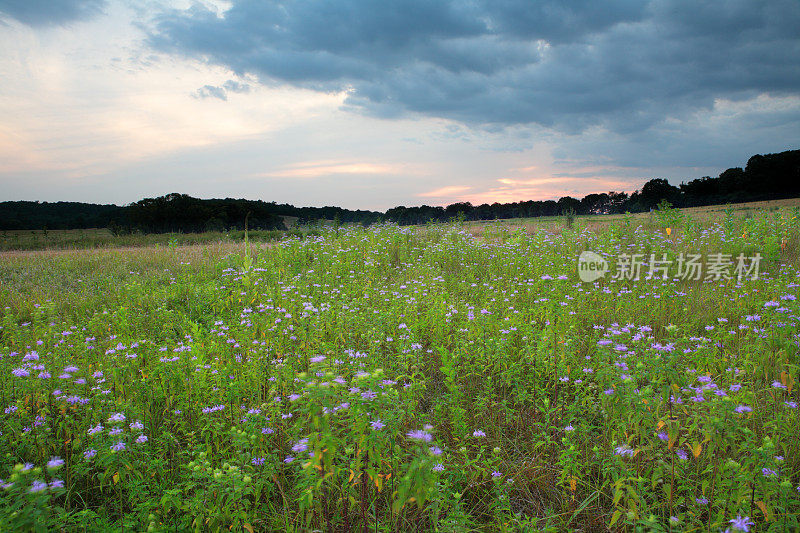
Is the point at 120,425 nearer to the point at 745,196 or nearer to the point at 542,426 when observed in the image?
the point at 542,426

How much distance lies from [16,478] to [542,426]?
3.27m

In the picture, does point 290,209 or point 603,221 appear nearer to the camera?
point 603,221

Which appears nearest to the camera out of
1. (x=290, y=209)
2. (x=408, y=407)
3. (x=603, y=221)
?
(x=408, y=407)

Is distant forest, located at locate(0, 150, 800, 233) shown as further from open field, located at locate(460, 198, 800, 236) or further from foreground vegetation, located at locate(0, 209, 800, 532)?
foreground vegetation, located at locate(0, 209, 800, 532)

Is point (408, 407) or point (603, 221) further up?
point (603, 221)

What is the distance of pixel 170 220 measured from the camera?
63312 millimetres

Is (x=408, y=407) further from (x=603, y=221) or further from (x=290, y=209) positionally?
(x=290, y=209)

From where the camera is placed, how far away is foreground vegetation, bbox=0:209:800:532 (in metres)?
2.12

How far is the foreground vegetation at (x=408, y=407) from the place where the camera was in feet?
6.95

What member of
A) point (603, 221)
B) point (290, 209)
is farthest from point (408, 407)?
point (290, 209)

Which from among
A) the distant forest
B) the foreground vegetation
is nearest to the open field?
the foreground vegetation

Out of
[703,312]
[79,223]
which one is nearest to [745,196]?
[703,312]

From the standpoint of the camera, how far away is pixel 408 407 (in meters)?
2.45

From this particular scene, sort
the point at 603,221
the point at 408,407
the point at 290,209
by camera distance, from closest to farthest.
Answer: the point at 408,407, the point at 603,221, the point at 290,209
